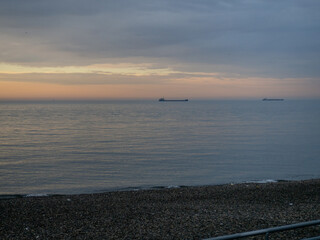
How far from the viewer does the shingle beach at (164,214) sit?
9.03 m

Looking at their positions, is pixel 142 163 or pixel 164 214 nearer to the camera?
pixel 164 214

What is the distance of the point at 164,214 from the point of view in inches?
430

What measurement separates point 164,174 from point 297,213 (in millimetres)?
11831

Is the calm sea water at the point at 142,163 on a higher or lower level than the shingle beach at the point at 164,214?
lower

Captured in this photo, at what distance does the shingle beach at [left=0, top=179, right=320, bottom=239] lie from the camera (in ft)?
29.6

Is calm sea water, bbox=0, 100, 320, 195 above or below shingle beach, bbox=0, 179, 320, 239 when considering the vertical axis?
below

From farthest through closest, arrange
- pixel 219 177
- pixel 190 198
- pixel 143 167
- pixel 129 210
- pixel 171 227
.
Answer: pixel 143 167 → pixel 219 177 → pixel 190 198 → pixel 129 210 → pixel 171 227

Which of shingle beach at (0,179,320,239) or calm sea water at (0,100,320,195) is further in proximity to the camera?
calm sea water at (0,100,320,195)

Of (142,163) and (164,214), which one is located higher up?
(164,214)

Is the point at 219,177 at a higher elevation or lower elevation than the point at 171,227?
lower

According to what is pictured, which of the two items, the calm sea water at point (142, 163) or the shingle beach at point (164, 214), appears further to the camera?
the calm sea water at point (142, 163)

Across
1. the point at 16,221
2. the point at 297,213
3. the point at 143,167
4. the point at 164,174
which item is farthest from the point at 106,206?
the point at 143,167

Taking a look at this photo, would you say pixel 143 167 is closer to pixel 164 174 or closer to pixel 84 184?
pixel 164 174

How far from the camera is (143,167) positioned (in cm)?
2412
